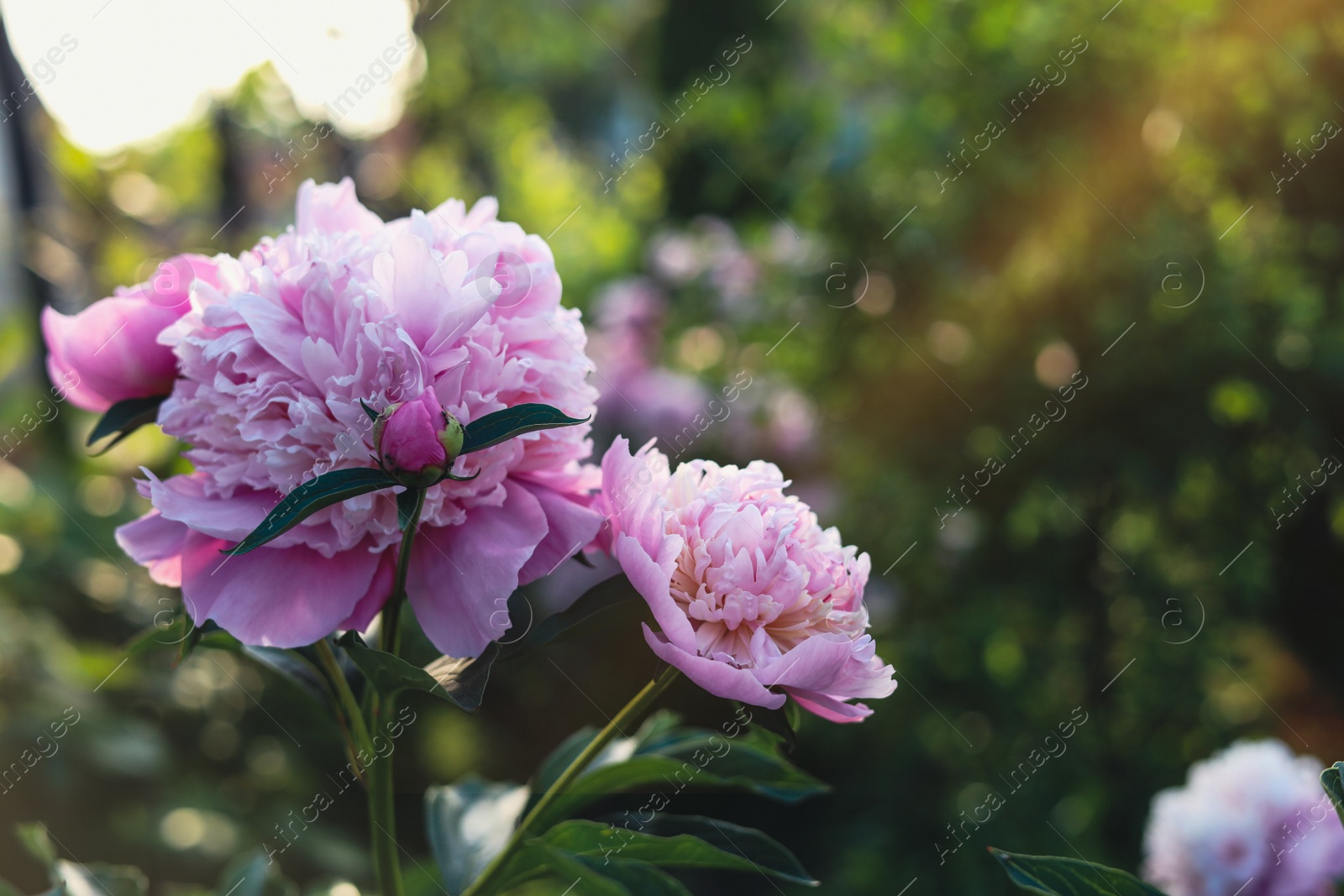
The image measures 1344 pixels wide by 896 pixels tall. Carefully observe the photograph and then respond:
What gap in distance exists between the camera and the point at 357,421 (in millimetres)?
541

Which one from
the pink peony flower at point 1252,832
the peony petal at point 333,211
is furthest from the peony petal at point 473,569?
the pink peony flower at point 1252,832

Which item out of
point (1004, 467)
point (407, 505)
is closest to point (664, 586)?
point (407, 505)

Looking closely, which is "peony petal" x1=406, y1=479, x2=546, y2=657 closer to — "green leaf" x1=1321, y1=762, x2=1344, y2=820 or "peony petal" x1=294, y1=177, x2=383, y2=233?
"peony petal" x1=294, y1=177, x2=383, y2=233

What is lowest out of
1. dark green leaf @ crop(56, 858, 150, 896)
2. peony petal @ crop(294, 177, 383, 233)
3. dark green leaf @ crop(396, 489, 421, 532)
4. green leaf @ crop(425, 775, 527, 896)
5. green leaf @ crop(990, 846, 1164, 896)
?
dark green leaf @ crop(56, 858, 150, 896)

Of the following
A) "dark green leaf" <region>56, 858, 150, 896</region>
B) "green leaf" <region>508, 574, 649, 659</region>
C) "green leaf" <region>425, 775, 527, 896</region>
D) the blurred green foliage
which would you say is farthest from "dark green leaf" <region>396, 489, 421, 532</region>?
the blurred green foliage

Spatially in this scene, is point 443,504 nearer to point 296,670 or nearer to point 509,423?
point 509,423

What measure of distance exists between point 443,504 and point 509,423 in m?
0.08

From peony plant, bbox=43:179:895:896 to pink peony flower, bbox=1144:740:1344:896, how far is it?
Result: 611 mm

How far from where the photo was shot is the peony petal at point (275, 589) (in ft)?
1.73

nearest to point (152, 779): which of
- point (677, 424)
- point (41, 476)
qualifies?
point (41, 476)

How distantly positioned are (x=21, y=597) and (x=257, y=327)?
6.09 ft

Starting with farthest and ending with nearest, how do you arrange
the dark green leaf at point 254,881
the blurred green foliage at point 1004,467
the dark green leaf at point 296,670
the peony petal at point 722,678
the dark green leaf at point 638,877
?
the blurred green foliage at point 1004,467, the dark green leaf at point 254,881, the dark green leaf at point 296,670, the dark green leaf at point 638,877, the peony petal at point 722,678

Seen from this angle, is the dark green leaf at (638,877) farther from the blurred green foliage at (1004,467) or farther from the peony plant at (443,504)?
the blurred green foliage at (1004,467)

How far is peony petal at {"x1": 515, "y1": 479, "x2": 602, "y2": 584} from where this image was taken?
21.8 inches
